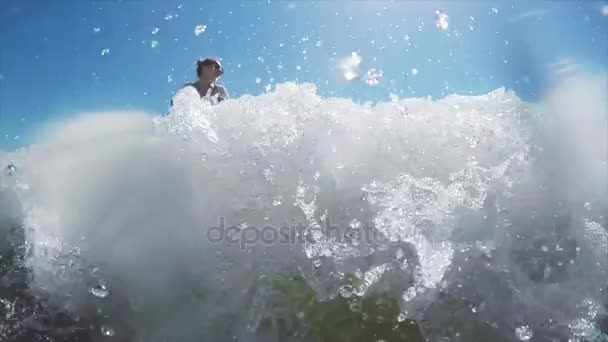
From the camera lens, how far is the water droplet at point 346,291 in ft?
7.93

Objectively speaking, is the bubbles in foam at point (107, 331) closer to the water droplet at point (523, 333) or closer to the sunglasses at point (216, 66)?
the water droplet at point (523, 333)

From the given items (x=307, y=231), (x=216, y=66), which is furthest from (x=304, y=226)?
(x=216, y=66)

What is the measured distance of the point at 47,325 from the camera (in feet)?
7.88

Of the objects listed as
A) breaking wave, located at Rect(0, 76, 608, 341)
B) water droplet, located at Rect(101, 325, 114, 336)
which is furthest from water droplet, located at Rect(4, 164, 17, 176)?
water droplet, located at Rect(101, 325, 114, 336)

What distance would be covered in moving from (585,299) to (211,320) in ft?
6.24

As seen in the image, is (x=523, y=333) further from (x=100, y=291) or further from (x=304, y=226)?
(x=100, y=291)

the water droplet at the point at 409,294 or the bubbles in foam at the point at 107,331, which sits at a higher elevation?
the bubbles in foam at the point at 107,331

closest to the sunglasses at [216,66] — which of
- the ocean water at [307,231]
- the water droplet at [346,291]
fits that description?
the ocean water at [307,231]

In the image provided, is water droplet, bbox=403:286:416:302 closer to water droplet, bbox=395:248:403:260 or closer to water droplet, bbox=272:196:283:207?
water droplet, bbox=395:248:403:260

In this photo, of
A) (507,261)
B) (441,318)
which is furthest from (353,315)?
(507,261)

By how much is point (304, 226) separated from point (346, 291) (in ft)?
1.24

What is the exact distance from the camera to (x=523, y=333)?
2.46 m

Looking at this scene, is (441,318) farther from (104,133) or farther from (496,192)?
(104,133)

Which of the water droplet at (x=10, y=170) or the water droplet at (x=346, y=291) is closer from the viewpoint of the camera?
the water droplet at (x=346, y=291)
